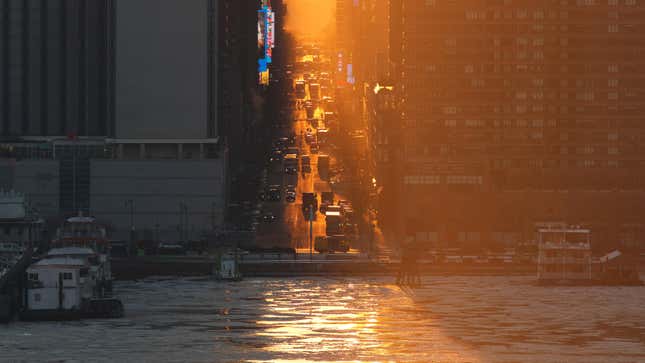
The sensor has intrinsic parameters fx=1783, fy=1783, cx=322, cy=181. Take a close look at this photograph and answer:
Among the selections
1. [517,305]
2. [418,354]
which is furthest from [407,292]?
[418,354]

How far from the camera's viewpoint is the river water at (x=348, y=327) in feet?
441

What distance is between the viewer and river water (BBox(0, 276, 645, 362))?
134 meters

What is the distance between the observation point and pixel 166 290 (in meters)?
192

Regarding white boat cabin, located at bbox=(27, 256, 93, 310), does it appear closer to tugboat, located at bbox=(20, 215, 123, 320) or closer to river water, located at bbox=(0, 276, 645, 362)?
tugboat, located at bbox=(20, 215, 123, 320)

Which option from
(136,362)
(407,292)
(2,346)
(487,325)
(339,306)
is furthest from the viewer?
(407,292)

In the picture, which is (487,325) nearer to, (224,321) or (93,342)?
(224,321)

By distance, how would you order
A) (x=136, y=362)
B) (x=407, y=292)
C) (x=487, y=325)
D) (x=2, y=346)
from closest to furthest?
(x=136, y=362)
(x=2, y=346)
(x=487, y=325)
(x=407, y=292)

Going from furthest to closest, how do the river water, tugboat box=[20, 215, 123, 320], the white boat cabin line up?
the white boat cabin
tugboat box=[20, 215, 123, 320]
the river water

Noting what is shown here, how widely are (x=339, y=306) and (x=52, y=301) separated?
27732 mm

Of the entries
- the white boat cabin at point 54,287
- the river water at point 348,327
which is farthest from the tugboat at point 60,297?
the river water at point 348,327

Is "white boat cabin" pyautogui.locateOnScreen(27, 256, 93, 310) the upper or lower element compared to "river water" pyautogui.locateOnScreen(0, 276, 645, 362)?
upper

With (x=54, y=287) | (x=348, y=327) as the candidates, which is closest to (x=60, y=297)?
(x=54, y=287)

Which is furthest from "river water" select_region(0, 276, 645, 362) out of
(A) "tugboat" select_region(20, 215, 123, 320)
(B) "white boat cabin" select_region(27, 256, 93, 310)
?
(B) "white boat cabin" select_region(27, 256, 93, 310)

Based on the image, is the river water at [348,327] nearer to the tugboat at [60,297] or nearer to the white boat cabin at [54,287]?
the tugboat at [60,297]
